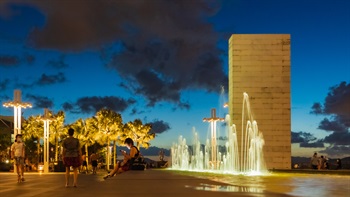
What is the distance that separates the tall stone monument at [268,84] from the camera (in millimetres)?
54219

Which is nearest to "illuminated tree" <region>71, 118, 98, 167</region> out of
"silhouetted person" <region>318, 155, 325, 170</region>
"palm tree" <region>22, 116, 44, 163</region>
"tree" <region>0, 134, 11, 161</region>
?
"palm tree" <region>22, 116, 44, 163</region>

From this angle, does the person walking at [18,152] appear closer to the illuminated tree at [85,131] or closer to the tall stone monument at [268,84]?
the tall stone monument at [268,84]

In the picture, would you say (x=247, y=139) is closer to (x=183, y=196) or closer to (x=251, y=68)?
(x=251, y=68)

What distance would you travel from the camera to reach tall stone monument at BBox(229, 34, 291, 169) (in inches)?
2135

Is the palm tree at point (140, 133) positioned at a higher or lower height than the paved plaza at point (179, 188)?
higher

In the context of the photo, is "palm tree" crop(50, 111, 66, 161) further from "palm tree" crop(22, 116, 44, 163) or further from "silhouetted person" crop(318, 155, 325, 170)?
"silhouetted person" crop(318, 155, 325, 170)

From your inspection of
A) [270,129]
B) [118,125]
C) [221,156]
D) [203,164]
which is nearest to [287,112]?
[270,129]

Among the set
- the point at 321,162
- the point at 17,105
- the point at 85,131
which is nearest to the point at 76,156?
the point at 17,105

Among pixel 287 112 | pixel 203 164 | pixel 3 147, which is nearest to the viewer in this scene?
pixel 287 112

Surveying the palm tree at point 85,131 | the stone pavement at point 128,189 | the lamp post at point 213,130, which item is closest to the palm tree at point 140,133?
the palm tree at point 85,131

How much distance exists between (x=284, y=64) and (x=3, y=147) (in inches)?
2202

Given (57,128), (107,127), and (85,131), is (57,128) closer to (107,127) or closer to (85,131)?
(85,131)

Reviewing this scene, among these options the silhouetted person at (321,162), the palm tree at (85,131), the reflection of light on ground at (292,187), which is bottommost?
the silhouetted person at (321,162)

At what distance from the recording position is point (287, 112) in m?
54.5
